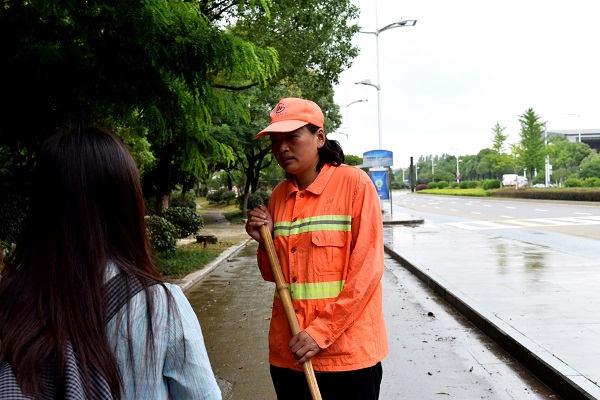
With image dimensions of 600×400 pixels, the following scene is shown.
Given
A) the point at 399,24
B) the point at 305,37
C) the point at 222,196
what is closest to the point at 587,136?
the point at 222,196

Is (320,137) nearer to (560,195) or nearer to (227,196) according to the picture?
(560,195)

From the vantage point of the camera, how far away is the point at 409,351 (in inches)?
232

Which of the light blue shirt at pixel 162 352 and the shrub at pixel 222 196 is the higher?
the light blue shirt at pixel 162 352

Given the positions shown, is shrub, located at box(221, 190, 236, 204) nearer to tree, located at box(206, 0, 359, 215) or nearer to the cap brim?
tree, located at box(206, 0, 359, 215)

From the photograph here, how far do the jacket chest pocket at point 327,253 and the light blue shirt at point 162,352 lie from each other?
1045mm

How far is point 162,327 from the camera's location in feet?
4.14

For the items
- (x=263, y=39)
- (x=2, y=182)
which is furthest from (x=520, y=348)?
(x=2, y=182)

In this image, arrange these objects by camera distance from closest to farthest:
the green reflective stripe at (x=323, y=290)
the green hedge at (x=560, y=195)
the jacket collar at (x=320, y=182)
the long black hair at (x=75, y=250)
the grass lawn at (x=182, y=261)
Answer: the long black hair at (x=75, y=250)
the green reflective stripe at (x=323, y=290)
the jacket collar at (x=320, y=182)
the grass lawn at (x=182, y=261)
the green hedge at (x=560, y=195)

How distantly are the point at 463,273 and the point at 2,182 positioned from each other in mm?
11285

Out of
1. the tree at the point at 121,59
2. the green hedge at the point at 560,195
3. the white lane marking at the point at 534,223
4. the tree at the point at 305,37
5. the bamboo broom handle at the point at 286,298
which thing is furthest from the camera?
the green hedge at the point at 560,195

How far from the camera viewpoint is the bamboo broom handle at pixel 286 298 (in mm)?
2219

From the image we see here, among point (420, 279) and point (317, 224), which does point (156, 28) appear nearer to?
point (317, 224)

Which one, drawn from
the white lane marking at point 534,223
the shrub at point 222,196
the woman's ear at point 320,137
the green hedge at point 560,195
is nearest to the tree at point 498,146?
the green hedge at point 560,195

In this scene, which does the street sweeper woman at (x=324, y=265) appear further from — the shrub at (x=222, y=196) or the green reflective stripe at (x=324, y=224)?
the shrub at (x=222, y=196)
